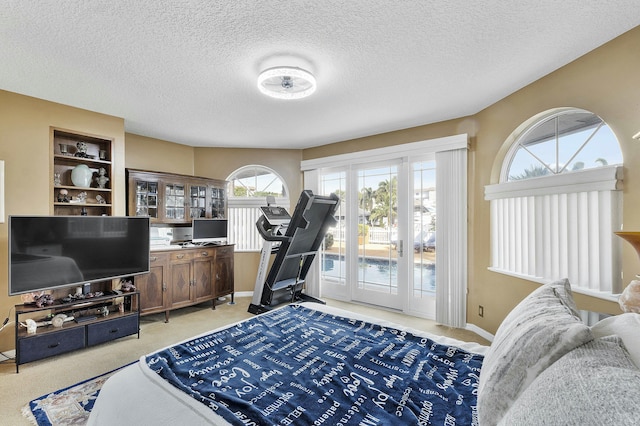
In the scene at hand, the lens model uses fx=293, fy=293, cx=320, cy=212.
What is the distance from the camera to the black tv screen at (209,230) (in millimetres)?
4410

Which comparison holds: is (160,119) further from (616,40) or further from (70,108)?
(616,40)

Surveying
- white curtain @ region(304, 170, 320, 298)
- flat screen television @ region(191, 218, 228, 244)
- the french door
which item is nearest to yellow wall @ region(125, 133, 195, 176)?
flat screen television @ region(191, 218, 228, 244)

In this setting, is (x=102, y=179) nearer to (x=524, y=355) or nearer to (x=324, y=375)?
(x=324, y=375)

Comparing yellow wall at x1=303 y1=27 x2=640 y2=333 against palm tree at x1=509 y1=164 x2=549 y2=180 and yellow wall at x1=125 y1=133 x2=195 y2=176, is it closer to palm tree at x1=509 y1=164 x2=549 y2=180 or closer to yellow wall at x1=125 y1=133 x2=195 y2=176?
palm tree at x1=509 y1=164 x2=549 y2=180

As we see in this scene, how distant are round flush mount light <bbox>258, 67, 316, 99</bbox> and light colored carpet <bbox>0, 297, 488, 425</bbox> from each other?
2.84 meters

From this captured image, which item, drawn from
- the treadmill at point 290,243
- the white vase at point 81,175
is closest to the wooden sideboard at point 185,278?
the treadmill at point 290,243

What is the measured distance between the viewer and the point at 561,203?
2453 mm

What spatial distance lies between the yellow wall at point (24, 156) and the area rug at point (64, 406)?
1.20 m

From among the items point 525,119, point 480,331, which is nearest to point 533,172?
point 525,119

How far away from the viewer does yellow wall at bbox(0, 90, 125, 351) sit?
9.24 ft

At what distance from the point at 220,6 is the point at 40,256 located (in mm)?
2820

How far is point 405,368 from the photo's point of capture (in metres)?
1.42

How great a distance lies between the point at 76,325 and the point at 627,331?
3.96 meters

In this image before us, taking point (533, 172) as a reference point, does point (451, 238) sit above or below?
below
